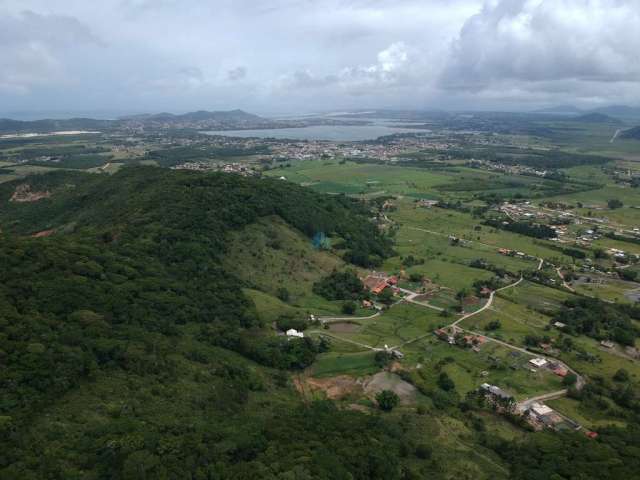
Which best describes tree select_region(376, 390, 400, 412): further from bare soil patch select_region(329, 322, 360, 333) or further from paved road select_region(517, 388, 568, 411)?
bare soil patch select_region(329, 322, 360, 333)

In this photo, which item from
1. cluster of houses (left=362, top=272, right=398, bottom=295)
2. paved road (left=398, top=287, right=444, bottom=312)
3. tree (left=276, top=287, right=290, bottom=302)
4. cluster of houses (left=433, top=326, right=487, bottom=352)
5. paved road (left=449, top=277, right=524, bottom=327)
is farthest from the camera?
cluster of houses (left=362, top=272, right=398, bottom=295)

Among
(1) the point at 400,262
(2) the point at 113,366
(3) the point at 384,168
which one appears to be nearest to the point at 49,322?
(2) the point at 113,366

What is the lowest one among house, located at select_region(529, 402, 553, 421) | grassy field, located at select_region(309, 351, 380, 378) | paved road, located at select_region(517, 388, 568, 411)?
paved road, located at select_region(517, 388, 568, 411)

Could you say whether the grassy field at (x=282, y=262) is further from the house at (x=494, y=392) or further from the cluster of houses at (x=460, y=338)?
the house at (x=494, y=392)

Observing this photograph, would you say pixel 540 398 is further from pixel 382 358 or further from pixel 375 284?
pixel 375 284

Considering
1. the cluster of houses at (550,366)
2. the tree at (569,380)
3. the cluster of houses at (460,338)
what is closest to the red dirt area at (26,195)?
the cluster of houses at (460,338)

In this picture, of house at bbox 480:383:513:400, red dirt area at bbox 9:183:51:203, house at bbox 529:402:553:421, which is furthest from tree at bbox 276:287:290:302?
red dirt area at bbox 9:183:51:203

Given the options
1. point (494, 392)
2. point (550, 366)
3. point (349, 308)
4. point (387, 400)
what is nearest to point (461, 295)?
point (349, 308)
